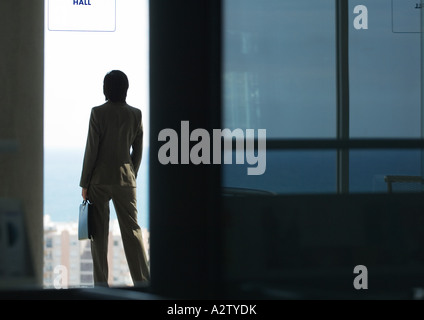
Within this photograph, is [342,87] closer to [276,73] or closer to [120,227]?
[276,73]

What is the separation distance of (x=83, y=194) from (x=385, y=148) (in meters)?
2.08

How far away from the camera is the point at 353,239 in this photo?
3350mm

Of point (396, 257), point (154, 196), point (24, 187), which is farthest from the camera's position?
point (24, 187)

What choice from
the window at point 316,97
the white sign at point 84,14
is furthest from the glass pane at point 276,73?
the white sign at point 84,14

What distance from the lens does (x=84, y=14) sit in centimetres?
709

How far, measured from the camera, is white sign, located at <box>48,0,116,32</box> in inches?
268

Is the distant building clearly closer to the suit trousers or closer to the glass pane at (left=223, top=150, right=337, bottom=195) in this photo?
the suit trousers

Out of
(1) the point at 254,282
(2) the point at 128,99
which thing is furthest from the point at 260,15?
Result: (2) the point at 128,99

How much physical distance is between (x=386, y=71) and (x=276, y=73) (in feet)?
2.16

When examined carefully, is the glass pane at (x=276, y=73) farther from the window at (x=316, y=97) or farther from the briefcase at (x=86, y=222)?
the briefcase at (x=86, y=222)

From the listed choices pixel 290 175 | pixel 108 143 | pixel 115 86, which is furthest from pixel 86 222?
pixel 290 175

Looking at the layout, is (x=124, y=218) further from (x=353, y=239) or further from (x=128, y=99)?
(x=353, y=239)

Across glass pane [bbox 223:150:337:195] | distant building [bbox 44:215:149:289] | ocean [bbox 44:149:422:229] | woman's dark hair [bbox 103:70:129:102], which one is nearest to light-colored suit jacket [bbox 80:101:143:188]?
woman's dark hair [bbox 103:70:129:102]

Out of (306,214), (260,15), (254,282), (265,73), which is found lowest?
(254,282)
